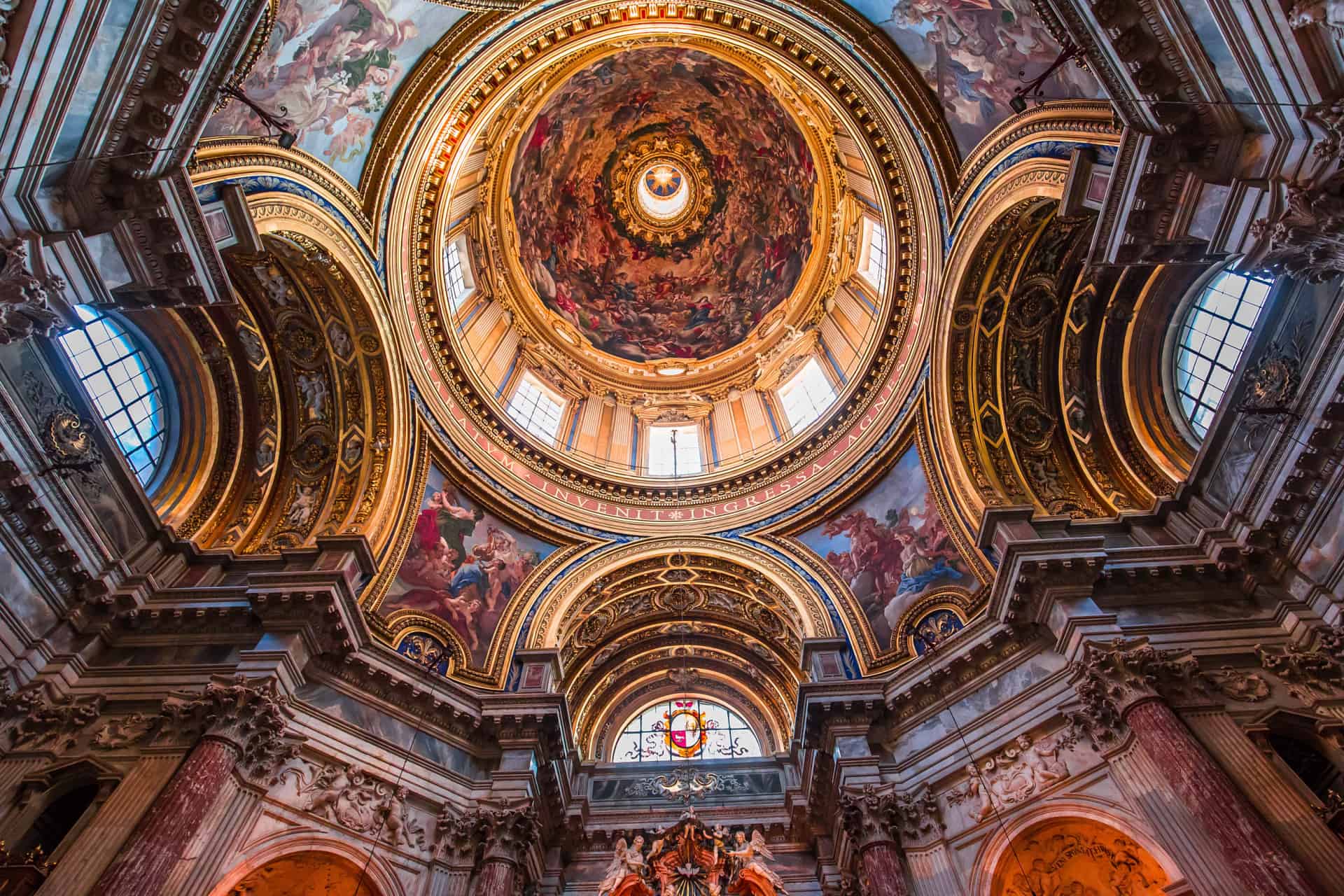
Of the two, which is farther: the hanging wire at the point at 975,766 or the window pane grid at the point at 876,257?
the window pane grid at the point at 876,257

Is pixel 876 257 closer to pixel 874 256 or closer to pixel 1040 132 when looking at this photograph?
pixel 874 256

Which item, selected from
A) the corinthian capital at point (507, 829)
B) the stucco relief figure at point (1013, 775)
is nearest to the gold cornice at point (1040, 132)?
the stucco relief figure at point (1013, 775)

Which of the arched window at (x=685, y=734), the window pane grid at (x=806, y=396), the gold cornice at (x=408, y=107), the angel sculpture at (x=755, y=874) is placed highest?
the window pane grid at (x=806, y=396)

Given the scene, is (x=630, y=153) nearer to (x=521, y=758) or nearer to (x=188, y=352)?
(x=188, y=352)

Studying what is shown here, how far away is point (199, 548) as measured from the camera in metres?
13.6

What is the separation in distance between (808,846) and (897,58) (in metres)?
16.8

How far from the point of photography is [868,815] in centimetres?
1216

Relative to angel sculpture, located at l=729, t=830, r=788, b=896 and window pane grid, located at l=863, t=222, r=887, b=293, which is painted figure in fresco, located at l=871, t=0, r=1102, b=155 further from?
angel sculpture, located at l=729, t=830, r=788, b=896

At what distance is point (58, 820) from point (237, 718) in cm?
275

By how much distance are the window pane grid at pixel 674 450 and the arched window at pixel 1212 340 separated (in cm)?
1213

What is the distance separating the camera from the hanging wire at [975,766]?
1102cm

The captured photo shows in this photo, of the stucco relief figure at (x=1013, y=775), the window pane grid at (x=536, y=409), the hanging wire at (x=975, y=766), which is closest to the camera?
the hanging wire at (x=975, y=766)

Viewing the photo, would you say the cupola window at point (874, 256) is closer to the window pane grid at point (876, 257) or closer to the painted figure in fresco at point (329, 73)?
the window pane grid at point (876, 257)

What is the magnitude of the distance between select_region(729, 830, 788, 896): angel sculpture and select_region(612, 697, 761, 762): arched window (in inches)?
211
